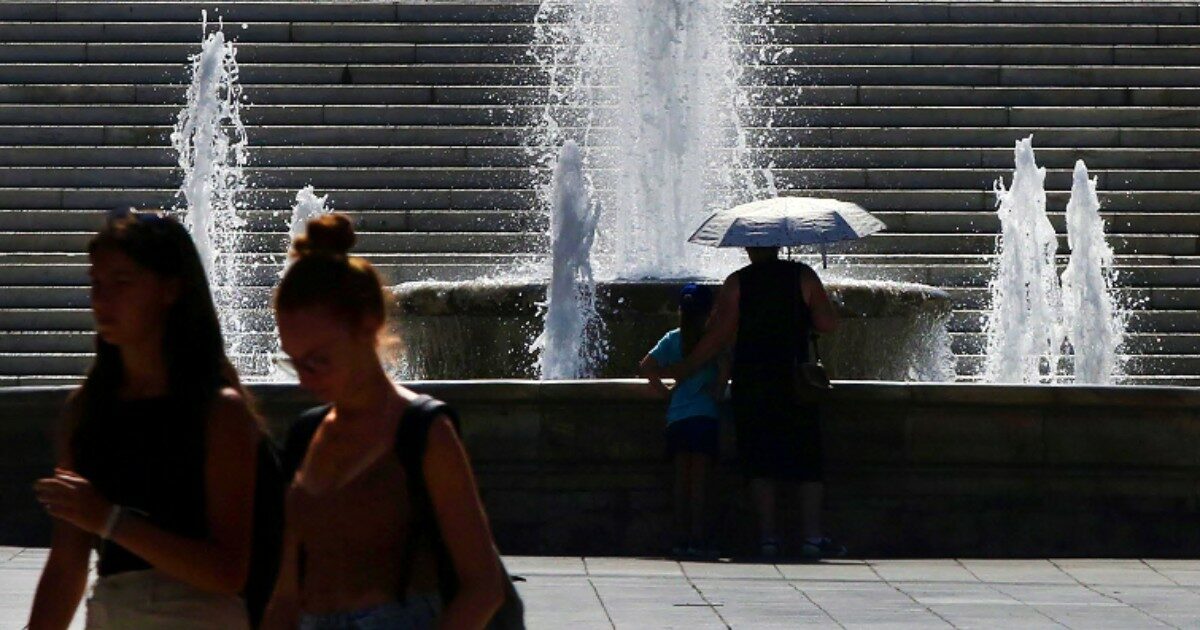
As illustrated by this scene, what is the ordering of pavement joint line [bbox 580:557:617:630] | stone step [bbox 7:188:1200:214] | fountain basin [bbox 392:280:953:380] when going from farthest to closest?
stone step [bbox 7:188:1200:214] < fountain basin [bbox 392:280:953:380] < pavement joint line [bbox 580:557:617:630]

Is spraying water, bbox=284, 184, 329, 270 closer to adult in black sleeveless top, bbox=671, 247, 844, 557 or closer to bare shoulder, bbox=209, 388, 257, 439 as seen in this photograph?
adult in black sleeveless top, bbox=671, 247, 844, 557

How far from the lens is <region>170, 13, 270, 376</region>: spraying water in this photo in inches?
632

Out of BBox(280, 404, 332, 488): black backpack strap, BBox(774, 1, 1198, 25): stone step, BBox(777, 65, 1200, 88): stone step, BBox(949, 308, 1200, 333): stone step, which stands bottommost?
BBox(949, 308, 1200, 333): stone step

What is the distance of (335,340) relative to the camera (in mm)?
3098

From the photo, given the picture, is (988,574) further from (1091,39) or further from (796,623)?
(1091,39)

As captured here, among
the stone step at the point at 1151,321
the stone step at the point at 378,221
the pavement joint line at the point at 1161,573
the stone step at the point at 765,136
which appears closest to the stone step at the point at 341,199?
the stone step at the point at 378,221

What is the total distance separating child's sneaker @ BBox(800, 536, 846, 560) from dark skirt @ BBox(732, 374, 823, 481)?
261mm

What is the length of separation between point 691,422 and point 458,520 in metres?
6.46

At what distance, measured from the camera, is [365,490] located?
310 centimetres

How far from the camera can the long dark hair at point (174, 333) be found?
3.46 m

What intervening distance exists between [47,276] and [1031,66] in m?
8.08

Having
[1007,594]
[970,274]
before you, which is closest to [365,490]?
[1007,594]

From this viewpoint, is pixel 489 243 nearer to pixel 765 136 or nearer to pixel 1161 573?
pixel 765 136

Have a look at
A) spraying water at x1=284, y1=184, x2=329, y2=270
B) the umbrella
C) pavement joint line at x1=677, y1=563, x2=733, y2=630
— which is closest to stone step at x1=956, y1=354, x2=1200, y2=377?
spraying water at x1=284, y1=184, x2=329, y2=270
